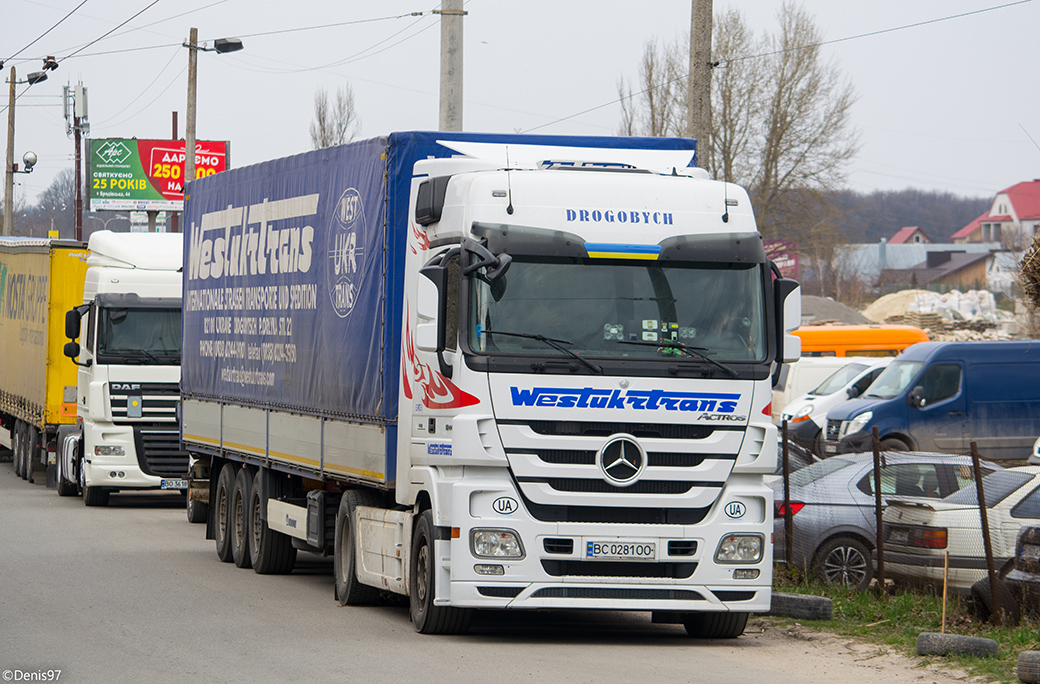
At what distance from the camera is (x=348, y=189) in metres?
12.5

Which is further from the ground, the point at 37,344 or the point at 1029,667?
the point at 37,344

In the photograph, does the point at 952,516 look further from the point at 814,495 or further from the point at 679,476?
the point at 679,476

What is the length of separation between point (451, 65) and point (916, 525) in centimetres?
914

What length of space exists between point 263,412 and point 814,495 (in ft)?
18.1

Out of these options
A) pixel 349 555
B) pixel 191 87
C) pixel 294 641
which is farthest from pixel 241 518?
pixel 191 87

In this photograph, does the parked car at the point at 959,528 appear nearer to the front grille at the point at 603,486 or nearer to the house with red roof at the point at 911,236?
the front grille at the point at 603,486

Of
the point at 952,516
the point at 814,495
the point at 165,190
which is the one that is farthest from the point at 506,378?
the point at 165,190

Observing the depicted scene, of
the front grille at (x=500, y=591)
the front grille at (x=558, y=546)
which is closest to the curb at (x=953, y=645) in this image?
the front grille at (x=558, y=546)

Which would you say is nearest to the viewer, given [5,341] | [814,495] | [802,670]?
[802,670]

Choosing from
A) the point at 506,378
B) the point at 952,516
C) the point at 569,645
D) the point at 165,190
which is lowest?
the point at 569,645

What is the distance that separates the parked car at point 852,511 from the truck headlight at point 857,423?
9.99 metres

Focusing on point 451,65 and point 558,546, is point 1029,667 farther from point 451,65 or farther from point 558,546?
point 451,65

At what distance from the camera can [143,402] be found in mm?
22625

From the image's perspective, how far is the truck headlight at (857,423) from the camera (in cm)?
2441
